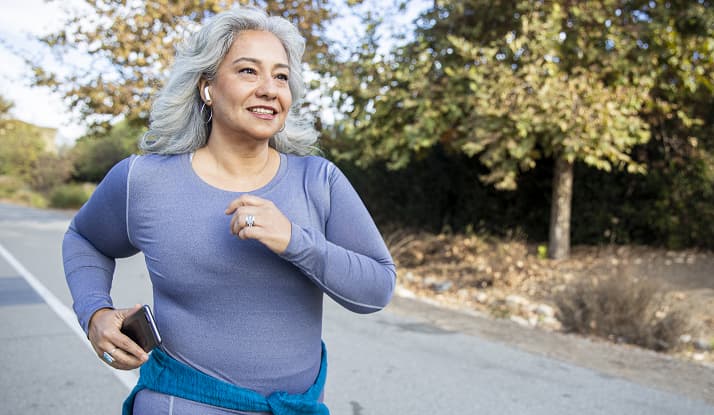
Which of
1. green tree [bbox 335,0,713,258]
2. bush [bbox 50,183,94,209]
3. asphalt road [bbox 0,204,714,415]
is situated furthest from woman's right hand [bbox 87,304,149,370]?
bush [bbox 50,183,94,209]

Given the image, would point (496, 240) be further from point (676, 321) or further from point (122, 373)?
point (122, 373)

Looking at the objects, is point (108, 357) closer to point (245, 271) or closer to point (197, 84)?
point (245, 271)

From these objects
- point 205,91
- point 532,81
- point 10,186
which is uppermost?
point 532,81

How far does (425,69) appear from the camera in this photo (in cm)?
995

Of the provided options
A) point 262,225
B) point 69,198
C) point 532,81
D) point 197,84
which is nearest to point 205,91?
point 197,84

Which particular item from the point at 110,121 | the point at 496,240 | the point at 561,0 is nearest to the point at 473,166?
the point at 496,240

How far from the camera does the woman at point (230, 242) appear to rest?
167cm

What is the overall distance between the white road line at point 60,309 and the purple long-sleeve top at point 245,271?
3.24m

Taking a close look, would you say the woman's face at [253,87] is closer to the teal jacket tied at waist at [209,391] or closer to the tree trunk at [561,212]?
the teal jacket tied at waist at [209,391]

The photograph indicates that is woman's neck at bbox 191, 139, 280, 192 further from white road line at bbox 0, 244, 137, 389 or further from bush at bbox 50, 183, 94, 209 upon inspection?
bush at bbox 50, 183, 94, 209

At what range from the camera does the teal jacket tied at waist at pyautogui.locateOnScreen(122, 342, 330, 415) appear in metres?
1.64

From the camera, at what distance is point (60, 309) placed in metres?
7.09

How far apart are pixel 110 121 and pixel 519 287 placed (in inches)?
450

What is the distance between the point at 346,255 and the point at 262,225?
268 millimetres
